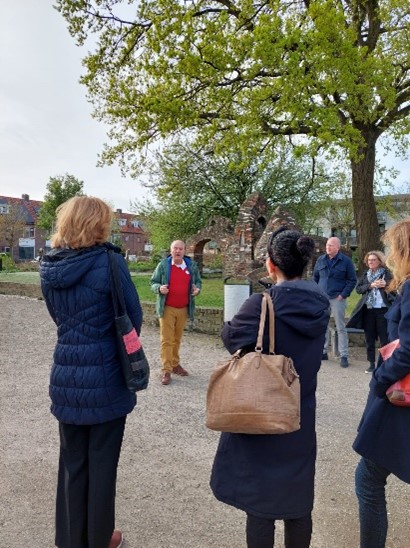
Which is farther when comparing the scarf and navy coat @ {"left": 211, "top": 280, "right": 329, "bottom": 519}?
the scarf

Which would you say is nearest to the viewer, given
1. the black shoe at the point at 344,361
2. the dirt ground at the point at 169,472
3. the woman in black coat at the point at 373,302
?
the dirt ground at the point at 169,472

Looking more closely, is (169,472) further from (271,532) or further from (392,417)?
(392,417)

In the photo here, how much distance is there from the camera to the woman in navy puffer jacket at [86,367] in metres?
2.47

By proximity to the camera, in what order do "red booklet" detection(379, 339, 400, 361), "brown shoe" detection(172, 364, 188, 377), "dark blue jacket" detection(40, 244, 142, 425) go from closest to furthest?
"red booklet" detection(379, 339, 400, 361) → "dark blue jacket" detection(40, 244, 142, 425) → "brown shoe" detection(172, 364, 188, 377)

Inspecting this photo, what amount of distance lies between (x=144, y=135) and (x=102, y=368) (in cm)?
1434

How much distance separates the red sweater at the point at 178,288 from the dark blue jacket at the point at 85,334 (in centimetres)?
402

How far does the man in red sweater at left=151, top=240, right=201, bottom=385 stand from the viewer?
657cm

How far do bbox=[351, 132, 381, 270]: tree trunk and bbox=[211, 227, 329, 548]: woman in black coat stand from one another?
11.5 metres

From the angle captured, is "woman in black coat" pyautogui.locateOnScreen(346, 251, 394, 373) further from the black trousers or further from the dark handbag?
the black trousers

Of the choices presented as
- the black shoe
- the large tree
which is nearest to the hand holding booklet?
the black shoe

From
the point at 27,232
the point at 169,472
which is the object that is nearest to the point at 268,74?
the point at 169,472

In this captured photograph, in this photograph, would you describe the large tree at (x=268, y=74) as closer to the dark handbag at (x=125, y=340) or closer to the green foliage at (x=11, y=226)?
the dark handbag at (x=125, y=340)

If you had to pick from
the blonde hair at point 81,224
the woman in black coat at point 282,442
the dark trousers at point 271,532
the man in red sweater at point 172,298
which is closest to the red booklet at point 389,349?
the woman in black coat at point 282,442

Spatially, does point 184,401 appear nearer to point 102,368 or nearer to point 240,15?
point 102,368
